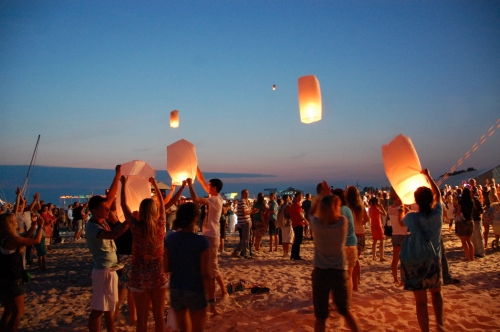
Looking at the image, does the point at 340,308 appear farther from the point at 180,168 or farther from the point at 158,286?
the point at 180,168

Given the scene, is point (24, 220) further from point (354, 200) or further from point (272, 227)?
point (272, 227)

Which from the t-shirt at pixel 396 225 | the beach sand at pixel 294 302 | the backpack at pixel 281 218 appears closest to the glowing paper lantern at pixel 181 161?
the beach sand at pixel 294 302

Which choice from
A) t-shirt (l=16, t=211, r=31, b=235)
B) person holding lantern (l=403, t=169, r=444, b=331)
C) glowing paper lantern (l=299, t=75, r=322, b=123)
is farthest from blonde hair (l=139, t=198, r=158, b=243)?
t-shirt (l=16, t=211, r=31, b=235)

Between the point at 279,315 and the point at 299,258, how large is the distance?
4830 mm

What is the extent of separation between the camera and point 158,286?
375 centimetres

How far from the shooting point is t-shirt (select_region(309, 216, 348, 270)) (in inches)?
144

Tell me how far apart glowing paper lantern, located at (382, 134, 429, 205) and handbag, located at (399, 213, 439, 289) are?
753 millimetres

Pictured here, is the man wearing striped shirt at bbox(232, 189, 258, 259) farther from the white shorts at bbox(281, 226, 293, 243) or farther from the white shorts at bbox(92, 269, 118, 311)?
the white shorts at bbox(92, 269, 118, 311)

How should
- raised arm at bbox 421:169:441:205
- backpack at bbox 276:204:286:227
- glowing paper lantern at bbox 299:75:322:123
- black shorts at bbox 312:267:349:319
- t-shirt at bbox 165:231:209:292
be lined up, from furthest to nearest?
backpack at bbox 276:204:286:227 → glowing paper lantern at bbox 299:75:322:123 → raised arm at bbox 421:169:441:205 → black shorts at bbox 312:267:349:319 → t-shirt at bbox 165:231:209:292

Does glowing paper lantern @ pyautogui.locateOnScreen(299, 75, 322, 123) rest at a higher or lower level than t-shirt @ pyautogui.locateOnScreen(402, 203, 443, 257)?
higher

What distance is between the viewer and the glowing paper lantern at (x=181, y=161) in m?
5.11

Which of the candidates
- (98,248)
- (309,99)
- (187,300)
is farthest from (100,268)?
(309,99)

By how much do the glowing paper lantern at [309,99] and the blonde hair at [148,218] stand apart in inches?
88.5

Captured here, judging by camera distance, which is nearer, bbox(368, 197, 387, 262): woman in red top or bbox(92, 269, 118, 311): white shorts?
bbox(92, 269, 118, 311): white shorts
